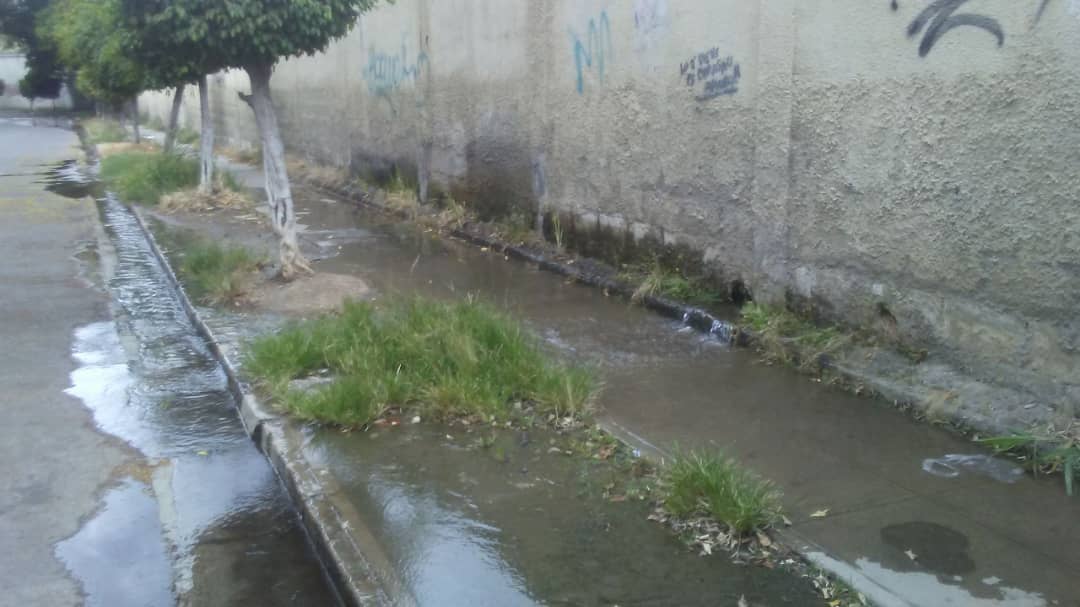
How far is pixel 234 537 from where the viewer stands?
4.70 m

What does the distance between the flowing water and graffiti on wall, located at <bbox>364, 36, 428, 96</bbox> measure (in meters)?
6.44

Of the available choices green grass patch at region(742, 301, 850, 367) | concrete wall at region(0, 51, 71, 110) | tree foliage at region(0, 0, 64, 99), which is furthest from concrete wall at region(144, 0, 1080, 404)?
concrete wall at region(0, 51, 71, 110)

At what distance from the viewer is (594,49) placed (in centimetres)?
920

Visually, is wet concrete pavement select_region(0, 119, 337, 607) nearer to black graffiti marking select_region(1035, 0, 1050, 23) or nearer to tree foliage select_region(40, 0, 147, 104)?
tree foliage select_region(40, 0, 147, 104)

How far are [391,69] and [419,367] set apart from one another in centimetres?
936

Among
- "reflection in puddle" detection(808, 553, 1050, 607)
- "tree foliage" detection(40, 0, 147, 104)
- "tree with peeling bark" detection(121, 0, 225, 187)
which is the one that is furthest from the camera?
"tree foliage" detection(40, 0, 147, 104)

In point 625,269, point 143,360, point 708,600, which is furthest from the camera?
point 625,269

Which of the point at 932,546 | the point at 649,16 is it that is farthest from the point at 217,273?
the point at 932,546

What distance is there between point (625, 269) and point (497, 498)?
4.52 metres

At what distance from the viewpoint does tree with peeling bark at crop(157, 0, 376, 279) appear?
25.5 feet

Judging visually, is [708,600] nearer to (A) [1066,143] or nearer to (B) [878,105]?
(A) [1066,143]

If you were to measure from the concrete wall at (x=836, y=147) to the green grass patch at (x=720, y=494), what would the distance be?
188 cm

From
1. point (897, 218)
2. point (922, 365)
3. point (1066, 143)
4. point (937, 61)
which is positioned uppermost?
point (937, 61)

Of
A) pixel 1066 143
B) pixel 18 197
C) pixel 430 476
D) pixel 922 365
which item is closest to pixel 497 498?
pixel 430 476
